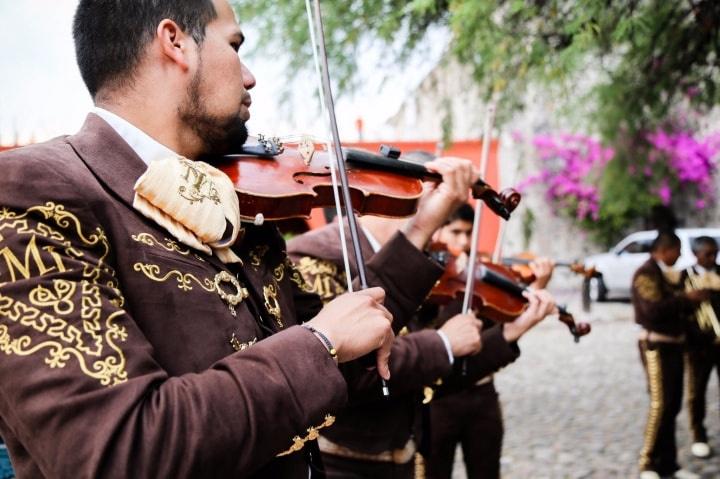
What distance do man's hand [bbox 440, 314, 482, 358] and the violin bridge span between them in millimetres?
845

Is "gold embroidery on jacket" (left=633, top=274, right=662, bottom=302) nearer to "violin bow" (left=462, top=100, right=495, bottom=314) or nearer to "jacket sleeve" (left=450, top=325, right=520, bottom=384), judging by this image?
"jacket sleeve" (left=450, top=325, right=520, bottom=384)

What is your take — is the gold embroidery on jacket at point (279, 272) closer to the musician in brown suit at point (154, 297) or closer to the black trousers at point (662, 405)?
the musician in brown suit at point (154, 297)

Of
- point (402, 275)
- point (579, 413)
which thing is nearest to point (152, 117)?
point (402, 275)

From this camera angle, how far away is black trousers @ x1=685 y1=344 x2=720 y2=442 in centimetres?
553

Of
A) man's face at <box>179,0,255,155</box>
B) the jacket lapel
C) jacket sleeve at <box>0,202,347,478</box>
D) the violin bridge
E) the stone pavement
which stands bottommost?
the stone pavement

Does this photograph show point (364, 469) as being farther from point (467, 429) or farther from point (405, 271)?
point (467, 429)

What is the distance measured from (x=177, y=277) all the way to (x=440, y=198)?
114 cm

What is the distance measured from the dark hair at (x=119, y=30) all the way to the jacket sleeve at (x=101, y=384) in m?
0.38

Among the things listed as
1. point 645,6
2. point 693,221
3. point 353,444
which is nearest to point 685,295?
point 645,6

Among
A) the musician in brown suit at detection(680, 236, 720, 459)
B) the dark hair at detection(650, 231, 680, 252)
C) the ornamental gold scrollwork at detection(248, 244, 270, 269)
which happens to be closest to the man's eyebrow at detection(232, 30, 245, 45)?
the ornamental gold scrollwork at detection(248, 244, 270, 269)

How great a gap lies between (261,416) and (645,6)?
4.04 m

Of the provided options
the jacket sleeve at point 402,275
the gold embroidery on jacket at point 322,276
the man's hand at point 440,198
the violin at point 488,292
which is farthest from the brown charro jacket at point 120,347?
the violin at point 488,292

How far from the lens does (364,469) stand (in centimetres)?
247

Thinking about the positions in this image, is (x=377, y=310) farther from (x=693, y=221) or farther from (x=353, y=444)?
(x=693, y=221)
